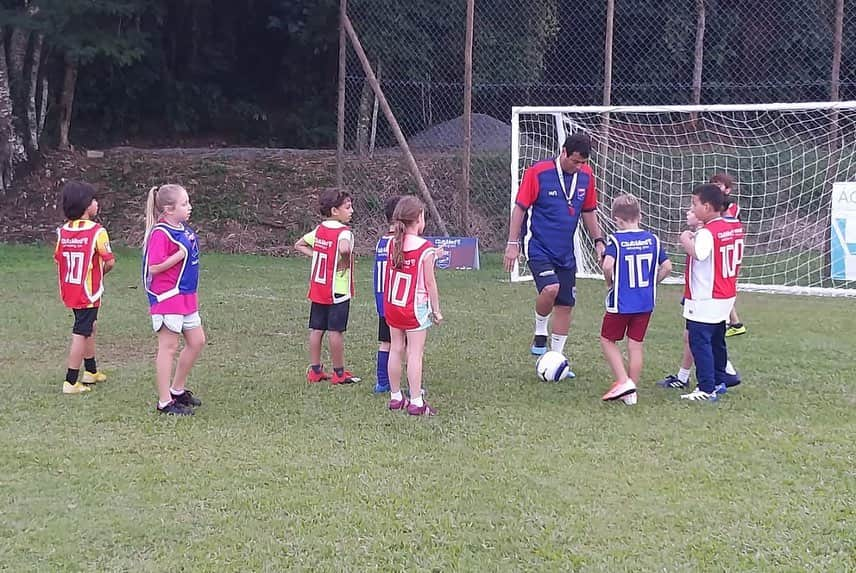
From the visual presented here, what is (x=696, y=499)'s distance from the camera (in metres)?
4.34

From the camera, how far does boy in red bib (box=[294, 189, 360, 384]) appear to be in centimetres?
658

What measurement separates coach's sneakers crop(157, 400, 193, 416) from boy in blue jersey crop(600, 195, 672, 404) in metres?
2.56

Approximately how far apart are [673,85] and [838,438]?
1129 cm

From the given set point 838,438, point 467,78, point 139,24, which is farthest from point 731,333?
point 139,24

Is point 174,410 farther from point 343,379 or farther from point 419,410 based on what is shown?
point 419,410

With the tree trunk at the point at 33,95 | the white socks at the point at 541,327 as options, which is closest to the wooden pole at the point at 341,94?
the tree trunk at the point at 33,95

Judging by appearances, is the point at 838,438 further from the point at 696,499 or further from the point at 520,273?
the point at 520,273

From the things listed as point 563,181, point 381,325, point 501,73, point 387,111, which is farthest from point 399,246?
point 501,73

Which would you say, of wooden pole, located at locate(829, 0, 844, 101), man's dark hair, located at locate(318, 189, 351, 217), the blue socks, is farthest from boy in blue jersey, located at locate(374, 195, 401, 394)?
wooden pole, located at locate(829, 0, 844, 101)

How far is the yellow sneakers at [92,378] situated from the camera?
22.0ft

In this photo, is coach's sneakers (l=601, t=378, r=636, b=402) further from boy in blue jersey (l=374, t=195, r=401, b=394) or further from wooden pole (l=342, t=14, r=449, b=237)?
wooden pole (l=342, t=14, r=449, b=237)

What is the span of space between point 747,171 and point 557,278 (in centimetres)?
852

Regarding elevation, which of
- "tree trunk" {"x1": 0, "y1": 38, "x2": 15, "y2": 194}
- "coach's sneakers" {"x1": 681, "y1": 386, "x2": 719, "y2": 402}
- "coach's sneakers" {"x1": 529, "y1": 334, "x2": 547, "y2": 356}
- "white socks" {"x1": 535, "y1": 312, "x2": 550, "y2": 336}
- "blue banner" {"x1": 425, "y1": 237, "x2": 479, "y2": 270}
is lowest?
"coach's sneakers" {"x1": 681, "y1": 386, "x2": 719, "y2": 402}

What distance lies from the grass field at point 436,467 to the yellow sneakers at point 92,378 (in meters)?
0.10
